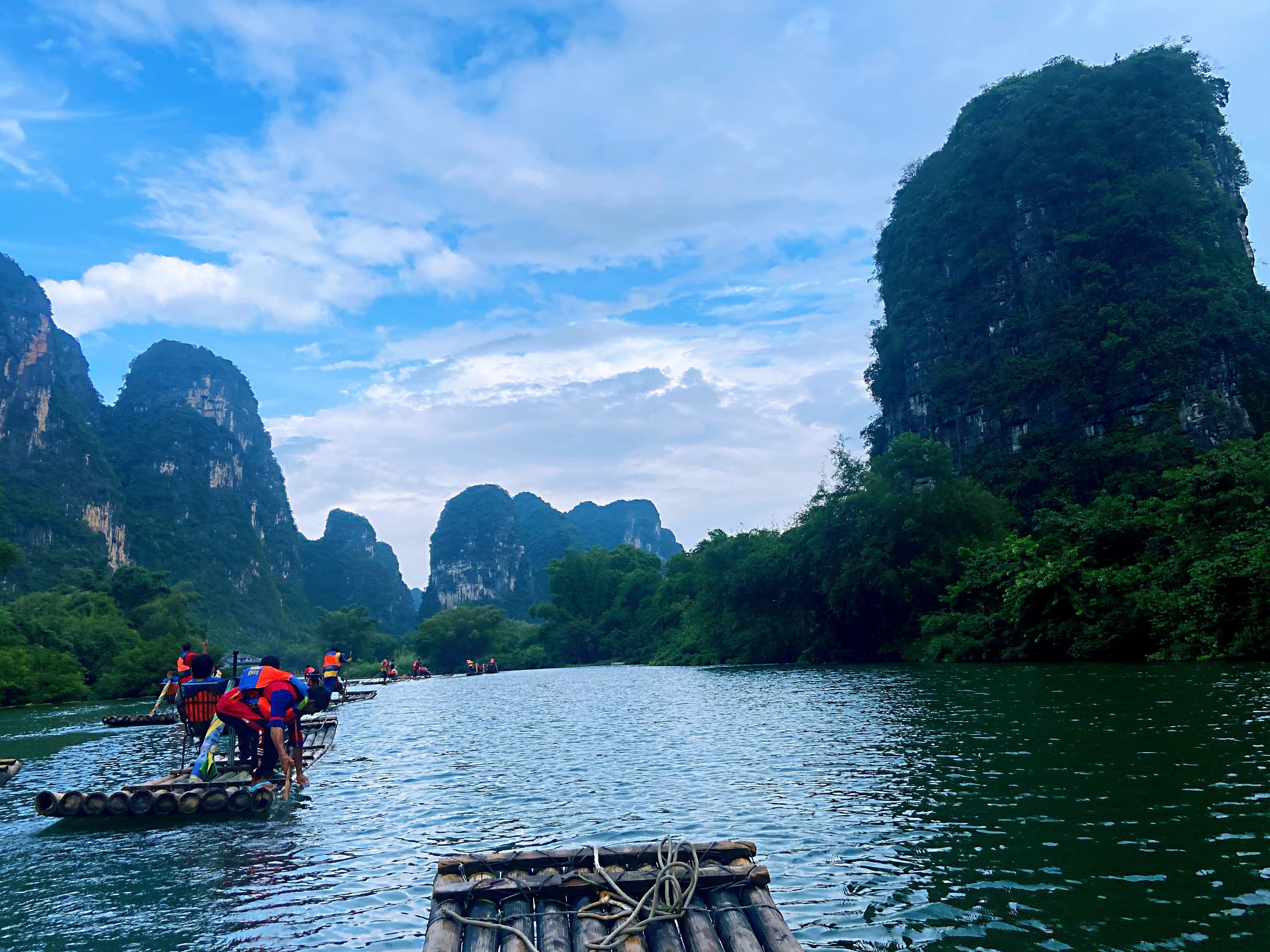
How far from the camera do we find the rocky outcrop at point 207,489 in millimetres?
110438

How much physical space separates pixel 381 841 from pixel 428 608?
15410 cm

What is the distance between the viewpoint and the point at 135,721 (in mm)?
23172

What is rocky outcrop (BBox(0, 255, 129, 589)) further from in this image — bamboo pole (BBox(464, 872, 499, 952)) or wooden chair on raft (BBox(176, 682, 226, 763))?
bamboo pole (BBox(464, 872, 499, 952))

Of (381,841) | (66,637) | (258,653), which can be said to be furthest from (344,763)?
(258,653)

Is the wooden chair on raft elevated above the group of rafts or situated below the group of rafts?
above

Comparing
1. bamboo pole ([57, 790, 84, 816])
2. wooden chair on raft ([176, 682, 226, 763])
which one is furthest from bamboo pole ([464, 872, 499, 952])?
wooden chair on raft ([176, 682, 226, 763])

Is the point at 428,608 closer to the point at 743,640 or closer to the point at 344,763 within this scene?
the point at 743,640

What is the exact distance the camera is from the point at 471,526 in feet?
525

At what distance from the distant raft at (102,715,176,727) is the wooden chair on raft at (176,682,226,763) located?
445 inches

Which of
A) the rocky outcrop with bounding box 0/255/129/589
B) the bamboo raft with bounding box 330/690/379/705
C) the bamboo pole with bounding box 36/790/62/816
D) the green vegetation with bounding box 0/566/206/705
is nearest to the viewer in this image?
the bamboo pole with bounding box 36/790/62/816

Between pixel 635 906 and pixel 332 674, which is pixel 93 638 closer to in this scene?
pixel 332 674

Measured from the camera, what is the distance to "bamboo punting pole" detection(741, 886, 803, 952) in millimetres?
4121

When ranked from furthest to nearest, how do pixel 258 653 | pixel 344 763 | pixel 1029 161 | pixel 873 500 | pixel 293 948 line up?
pixel 258 653, pixel 1029 161, pixel 873 500, pixel 344 763, pixel 293 948

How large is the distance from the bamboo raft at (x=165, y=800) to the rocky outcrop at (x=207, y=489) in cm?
9550
